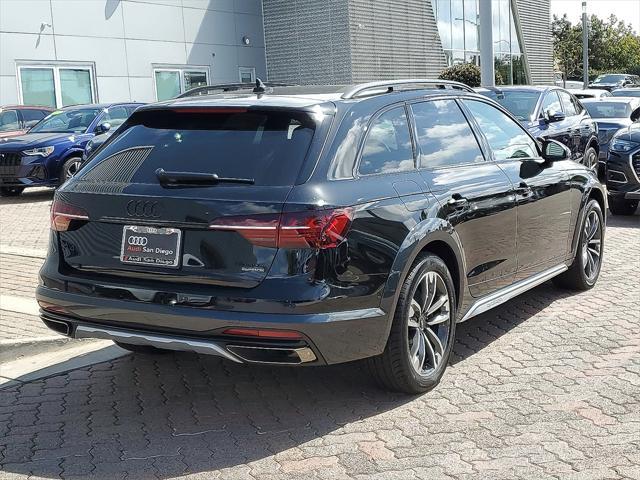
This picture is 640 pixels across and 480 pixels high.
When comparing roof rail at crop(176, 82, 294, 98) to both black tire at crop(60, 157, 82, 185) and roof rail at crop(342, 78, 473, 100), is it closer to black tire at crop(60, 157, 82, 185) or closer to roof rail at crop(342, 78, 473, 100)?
roof rail at crop(342, 78, 473, 100)

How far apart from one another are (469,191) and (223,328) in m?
1.94

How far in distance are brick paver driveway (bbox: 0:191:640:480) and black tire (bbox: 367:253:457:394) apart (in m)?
0.12

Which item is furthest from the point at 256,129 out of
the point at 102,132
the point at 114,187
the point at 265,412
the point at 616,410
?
the point at 102,132

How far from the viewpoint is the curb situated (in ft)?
18.3

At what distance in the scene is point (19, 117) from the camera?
56.0ft

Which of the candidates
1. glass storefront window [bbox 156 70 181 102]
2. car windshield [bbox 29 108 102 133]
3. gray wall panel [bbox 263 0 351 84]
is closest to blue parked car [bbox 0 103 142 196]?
car windshield [bbox 29 108 102 133]

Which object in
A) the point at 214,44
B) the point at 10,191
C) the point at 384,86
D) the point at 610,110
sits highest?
the point at 214,44

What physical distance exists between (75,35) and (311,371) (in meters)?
20.1

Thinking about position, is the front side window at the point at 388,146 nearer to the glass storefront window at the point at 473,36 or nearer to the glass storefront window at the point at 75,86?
the glass storefront window at the point at 75,86

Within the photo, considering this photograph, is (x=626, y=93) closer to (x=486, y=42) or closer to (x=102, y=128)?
(x=486, y=42)

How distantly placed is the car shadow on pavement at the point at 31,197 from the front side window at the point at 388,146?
36.2 ft

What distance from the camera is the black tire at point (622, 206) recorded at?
11.3m

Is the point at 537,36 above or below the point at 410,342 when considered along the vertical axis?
above

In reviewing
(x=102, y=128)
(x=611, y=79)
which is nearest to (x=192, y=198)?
(x=102, y=128)
